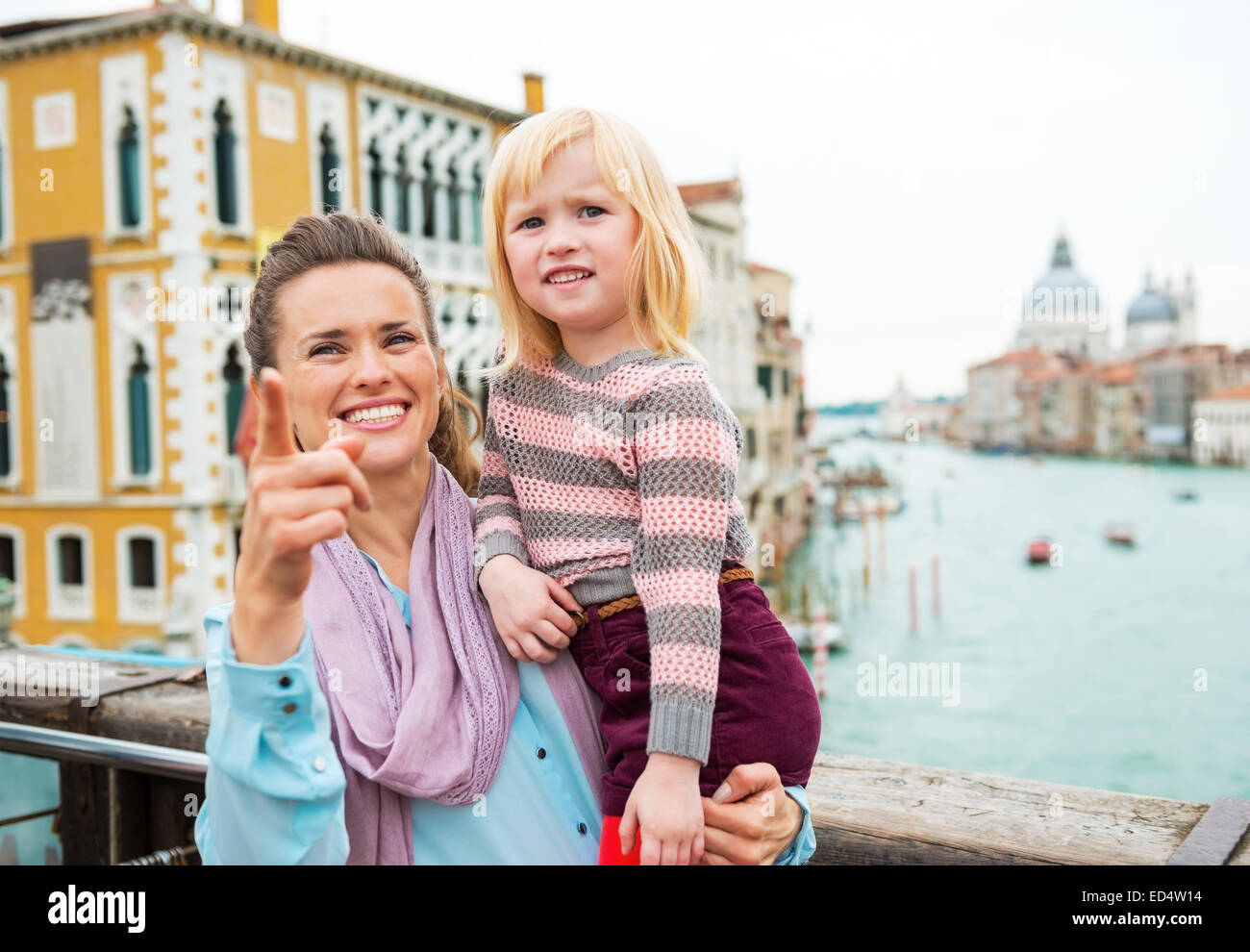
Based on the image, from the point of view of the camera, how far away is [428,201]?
1577cm

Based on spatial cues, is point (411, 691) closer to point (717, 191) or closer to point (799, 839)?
point (799, 839)

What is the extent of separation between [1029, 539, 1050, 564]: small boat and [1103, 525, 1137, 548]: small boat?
16.8 ft

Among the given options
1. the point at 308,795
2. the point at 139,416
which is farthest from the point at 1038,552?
the point at 308,795

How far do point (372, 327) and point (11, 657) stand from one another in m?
1.40

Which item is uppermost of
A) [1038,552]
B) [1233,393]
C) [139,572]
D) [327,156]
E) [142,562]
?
[327,156]

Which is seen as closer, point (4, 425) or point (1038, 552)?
point (4, 425)

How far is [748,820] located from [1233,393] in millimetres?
64397

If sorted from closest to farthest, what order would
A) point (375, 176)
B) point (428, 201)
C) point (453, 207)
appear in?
point (375, 176) < point (428, 201) < point (453, 207)

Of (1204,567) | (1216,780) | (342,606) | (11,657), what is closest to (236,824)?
(342,606)

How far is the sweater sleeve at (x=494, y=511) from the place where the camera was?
3.73ft

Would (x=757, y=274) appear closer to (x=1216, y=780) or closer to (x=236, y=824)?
(x=1216, y=780)

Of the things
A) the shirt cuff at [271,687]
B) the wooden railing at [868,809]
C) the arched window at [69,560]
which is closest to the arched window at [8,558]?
the arched window at [69,560]

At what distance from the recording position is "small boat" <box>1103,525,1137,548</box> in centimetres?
5097

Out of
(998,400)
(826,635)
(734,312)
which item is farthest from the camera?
(998,400)
